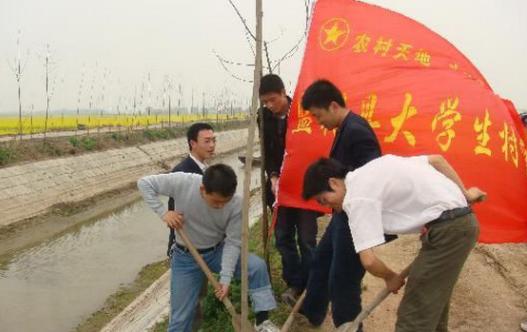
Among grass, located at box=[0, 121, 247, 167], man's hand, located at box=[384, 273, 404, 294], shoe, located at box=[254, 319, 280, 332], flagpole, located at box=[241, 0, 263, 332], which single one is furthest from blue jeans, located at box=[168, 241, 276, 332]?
grass, located at box=[0, 121, 247, 167]

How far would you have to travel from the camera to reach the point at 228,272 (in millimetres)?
3682

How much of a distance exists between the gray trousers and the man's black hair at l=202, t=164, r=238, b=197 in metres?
1.26

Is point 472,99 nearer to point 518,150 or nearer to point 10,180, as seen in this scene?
point 518,150

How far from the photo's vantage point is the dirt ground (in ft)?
15.2

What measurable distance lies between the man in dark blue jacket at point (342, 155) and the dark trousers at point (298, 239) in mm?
769

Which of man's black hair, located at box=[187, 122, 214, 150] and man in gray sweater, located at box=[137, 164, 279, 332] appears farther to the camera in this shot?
man's black hair, located at box=[187, 122, 214, 150]

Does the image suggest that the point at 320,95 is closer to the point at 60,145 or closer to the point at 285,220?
the point at 285,220

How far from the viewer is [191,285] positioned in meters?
3.87

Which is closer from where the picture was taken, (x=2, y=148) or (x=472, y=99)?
(x=472, y=99)

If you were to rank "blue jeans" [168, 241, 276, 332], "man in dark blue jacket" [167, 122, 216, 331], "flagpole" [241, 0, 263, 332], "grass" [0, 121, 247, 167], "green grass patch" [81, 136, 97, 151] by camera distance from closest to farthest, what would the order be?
"flagpole" [241, 0, 263, 332] < "blue jeans" [168, 241, 276, 332] < "man in dark blue jacket" [167, 122, 216, 331] < "grass" [0, 121, 247, 167] < "green grass patch" [81, 136, 97, 151]

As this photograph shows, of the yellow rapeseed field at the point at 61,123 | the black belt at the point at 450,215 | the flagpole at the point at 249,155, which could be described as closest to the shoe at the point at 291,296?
the flagpole at the point at 249,155

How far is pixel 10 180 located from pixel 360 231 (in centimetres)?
1457

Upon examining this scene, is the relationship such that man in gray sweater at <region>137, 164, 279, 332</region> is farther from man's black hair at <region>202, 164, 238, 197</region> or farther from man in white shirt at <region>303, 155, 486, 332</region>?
man in white shirt at <region>303, 155, 486, 332</region>

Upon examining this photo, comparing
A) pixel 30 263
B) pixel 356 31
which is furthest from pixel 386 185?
pixel 30 263
